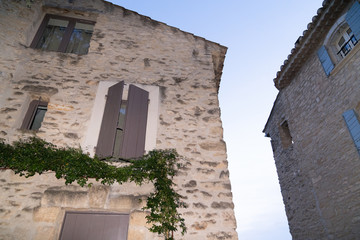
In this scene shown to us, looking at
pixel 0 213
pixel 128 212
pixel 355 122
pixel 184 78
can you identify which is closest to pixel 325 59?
pixel 355 122

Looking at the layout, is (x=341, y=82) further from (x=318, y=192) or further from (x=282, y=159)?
(x=282, y=159)

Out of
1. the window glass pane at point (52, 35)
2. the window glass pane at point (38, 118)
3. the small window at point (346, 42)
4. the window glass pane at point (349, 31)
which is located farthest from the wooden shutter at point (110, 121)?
the window glass pane at point (349, 31)

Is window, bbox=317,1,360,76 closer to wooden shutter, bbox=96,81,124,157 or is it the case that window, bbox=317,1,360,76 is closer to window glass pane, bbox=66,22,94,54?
wooden shutter, bbox=96,81,124,157

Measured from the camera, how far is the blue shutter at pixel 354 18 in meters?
5.48

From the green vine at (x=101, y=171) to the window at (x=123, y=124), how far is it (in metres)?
0.36

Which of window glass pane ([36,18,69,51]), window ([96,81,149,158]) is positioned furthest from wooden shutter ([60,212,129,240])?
window glass pane ([36,18,69,51])

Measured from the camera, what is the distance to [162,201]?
3098 millimetres

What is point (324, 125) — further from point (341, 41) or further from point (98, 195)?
point (98, 195)

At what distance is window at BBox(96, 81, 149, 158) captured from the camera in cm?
360

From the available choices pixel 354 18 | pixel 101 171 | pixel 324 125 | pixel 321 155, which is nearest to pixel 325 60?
pixel 354 18

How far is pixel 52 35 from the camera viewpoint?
18.3ft

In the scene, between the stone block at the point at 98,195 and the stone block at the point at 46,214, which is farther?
the stone block at the point at 98,195

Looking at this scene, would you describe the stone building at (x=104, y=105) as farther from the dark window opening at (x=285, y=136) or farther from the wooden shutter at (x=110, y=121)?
the dark window opening at (x=285, y=136)

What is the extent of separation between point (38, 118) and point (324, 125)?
24.0 feet
